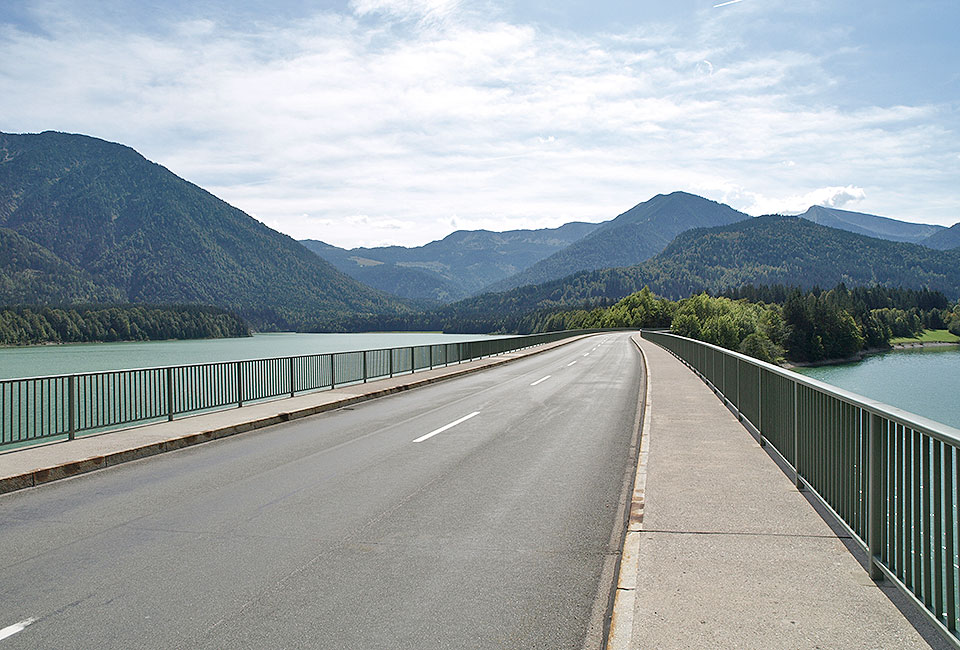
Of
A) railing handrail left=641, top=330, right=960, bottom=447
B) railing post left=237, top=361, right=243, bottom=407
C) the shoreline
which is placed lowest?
the shoreline

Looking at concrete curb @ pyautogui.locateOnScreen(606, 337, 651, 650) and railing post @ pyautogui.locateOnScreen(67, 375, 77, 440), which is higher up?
railing post @ pyautogui.locateOnScreen(67, 375, 77, 440)

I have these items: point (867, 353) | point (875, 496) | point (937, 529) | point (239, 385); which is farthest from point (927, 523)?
point (867, 353)

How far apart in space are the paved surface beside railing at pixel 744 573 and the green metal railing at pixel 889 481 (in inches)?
9.2

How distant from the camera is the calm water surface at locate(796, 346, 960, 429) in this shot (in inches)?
1724

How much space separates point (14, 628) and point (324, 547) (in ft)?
7.45

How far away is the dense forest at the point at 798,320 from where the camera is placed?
10638cm

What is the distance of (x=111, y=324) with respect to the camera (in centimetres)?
14475

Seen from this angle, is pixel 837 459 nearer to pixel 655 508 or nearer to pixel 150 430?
pixel 655 508

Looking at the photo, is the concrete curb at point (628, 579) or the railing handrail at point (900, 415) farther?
the concrete curb at point (628, 579)

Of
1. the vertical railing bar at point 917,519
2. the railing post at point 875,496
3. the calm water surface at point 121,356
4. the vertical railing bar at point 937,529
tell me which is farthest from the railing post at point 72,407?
the calm water surface at point 121,356

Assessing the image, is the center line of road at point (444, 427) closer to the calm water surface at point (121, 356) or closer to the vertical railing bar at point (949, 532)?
the vertical railing bar at point (949, 532)

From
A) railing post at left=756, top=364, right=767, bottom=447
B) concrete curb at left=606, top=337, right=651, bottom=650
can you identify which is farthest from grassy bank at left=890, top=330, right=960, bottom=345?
concrete curb at left=606, top=337, right=651, bottom=650

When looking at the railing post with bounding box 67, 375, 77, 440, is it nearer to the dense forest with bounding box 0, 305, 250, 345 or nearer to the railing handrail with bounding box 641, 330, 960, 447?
the railing handrail with bounding box 641, 330, 960, 447

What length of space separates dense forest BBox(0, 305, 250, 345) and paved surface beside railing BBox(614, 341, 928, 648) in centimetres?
14337
